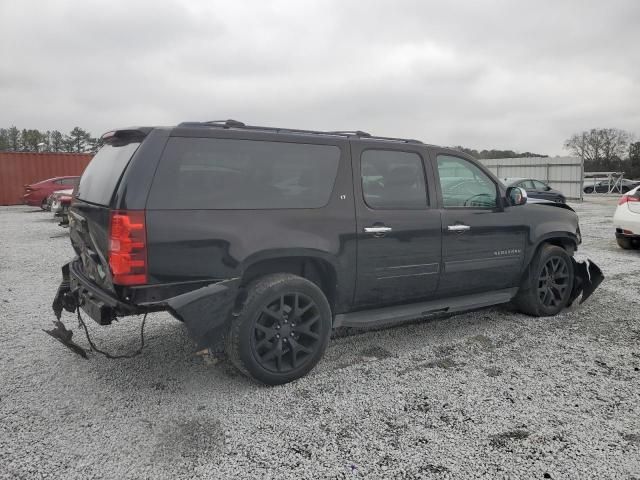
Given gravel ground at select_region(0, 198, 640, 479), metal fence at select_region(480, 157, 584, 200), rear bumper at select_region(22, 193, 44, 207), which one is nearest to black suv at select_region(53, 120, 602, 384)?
gravel ground at select_region(0, 198, 640, 479)

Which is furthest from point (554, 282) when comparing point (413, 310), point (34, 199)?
point (34, 199)

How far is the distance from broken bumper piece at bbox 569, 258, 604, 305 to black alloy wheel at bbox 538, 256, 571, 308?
20cm

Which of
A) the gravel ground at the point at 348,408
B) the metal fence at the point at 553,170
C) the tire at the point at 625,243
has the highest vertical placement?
the metal fence at the point at 553,170

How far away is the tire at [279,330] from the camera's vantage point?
10.8 ft

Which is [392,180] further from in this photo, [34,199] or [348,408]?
[34,199]

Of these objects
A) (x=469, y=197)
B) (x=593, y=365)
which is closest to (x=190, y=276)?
(x=469, y=197)

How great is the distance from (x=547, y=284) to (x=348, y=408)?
306 centimetres

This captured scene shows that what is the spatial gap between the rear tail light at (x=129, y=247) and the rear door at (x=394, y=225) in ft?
5.19

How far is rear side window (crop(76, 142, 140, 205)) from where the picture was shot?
10.5ft

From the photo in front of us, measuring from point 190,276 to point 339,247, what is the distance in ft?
3.70

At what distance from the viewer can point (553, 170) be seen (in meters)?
30.8

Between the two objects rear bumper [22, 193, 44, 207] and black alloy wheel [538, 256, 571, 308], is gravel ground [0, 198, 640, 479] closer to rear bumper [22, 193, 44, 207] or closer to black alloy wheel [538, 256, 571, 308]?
black alloy wheel [538, 256, 571, 308]

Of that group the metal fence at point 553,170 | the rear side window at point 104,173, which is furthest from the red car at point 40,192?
the metal fence at point 553,170

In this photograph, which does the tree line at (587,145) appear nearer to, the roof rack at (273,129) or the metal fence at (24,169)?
the metal fence at (24,169)
